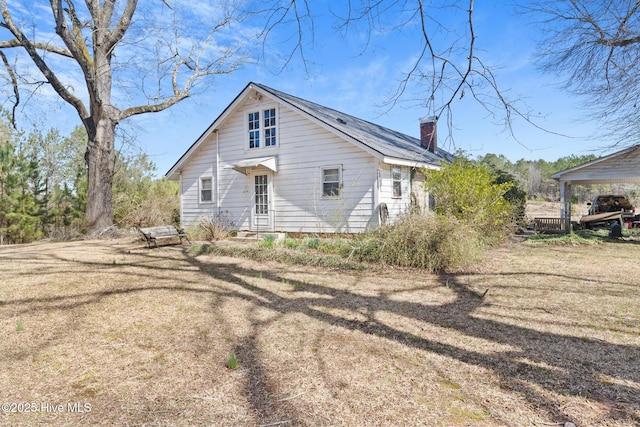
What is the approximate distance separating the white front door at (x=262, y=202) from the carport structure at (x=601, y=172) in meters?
12.4

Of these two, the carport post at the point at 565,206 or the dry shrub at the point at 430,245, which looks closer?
the dry shrub at the point at 430,245

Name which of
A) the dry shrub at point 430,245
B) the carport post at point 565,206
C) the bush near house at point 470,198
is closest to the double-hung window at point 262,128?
the bush near house at point 470,198

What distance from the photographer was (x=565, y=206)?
1519 centimetres

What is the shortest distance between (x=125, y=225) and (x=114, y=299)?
12646mm

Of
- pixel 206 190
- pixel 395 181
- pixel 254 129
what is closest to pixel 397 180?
pixel 395 181

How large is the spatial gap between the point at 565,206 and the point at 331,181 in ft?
35.0

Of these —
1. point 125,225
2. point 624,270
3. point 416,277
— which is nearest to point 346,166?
point 416,277

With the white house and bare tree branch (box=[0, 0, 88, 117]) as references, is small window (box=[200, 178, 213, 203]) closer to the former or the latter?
the white house

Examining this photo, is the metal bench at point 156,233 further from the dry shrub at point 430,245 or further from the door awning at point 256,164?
the dry shrub at point 430,245

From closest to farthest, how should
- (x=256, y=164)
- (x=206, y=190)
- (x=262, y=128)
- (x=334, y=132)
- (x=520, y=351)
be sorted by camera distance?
1. (x=520, y=351)
2. (x=334, y=132)
3. (x=256, y=164)
4. (x=262, y=128)
5. (x=206, y=190)

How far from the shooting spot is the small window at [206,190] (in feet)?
51.0

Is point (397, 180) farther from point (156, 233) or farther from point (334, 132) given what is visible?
point (156, 233)

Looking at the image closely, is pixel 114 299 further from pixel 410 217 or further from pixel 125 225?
pixel 125 225

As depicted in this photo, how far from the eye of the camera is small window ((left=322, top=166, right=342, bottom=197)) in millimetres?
12406
